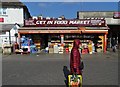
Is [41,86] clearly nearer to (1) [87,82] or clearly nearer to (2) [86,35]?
(1) [87,82]

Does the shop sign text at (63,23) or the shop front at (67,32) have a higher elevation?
the shop sign text at (63,23)

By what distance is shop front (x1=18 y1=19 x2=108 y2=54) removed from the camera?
3744cm

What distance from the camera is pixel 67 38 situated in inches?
1517

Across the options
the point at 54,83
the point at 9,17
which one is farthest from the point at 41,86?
the point at 9,17

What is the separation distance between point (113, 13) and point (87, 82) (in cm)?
4245

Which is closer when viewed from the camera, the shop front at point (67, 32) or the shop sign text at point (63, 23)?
the shop front at point (67, 32)

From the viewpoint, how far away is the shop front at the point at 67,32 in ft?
123

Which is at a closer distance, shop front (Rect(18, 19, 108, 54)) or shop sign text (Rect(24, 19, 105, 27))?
shop front (Rect(18, 19, 108, 54))

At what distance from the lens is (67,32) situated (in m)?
37.2

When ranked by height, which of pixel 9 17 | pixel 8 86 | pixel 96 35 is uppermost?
pixel 9 17

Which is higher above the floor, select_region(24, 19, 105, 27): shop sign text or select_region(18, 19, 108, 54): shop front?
select_region(24, 19, 105, 27): shop sign text

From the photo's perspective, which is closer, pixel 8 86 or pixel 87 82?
pixel 8 86

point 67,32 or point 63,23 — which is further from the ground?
point 63,23

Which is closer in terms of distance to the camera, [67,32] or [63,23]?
[67,32]
